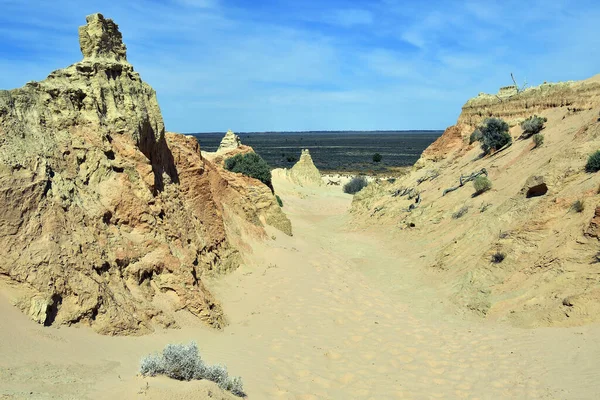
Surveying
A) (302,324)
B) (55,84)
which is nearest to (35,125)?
(55,84)

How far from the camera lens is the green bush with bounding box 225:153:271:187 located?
26.6 metres

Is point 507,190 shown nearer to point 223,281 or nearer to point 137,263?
point 223,281

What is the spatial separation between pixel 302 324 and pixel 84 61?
21.4ft

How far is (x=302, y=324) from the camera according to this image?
372 inches

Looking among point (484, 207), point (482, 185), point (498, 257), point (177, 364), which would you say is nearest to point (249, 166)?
point (482, 185)

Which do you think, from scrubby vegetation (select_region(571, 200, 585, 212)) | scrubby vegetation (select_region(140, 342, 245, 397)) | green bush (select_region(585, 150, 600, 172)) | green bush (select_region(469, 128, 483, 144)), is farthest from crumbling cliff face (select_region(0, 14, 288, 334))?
green bush (select_region(469, 128, 483, 144))

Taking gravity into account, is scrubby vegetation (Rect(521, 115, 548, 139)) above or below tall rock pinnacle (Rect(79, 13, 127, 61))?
below

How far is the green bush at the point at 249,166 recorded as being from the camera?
2656 centimetres

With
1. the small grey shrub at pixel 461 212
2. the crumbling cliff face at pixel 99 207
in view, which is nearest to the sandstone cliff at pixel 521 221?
the small grey shrub at pixel 461 212

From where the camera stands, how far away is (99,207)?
775 centimetres

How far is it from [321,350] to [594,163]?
8.99 m

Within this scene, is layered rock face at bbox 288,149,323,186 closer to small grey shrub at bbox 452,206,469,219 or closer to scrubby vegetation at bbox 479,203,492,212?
small grey shrub at bbox 452,206,469,219

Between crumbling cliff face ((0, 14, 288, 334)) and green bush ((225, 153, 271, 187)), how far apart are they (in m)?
14.9

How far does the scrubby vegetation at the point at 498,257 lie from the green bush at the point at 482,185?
6.10m
